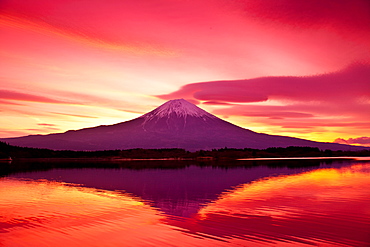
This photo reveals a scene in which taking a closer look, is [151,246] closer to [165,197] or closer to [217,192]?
[165,197]

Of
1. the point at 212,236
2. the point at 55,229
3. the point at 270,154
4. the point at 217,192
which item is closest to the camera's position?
the point at 212,236

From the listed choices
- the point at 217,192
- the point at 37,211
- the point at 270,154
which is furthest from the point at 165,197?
the point at 270,154

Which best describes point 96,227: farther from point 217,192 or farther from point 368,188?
point 368,188

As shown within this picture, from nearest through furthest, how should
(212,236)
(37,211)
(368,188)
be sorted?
(212,236), (37,211), (368,188)

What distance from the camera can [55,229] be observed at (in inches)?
583

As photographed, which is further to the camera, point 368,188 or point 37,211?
point 368,188

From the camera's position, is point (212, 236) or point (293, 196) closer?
point (212, 236)

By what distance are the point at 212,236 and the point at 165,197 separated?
1083 centimetres

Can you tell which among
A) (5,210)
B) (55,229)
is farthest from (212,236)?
(5,210)

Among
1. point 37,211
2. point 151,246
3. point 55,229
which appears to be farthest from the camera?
point 37,211

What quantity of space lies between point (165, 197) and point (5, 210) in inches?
364

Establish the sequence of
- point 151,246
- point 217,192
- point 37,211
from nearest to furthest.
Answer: point 151,246, point 37,211, point 217,192

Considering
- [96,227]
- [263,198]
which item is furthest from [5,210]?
[263,198]

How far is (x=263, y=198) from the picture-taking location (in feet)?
75.4
